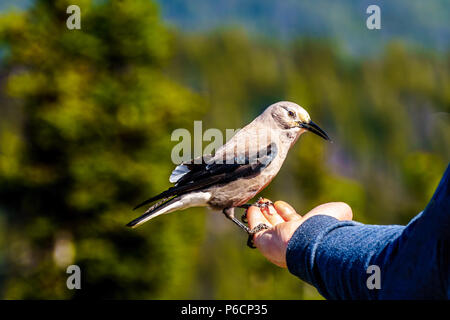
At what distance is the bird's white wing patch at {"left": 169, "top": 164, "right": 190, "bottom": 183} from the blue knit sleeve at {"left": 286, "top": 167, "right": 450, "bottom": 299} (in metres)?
1.21

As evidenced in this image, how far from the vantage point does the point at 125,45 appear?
1435 cm

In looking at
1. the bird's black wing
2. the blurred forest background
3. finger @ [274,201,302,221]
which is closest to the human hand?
finger @ [274,201,302,221]

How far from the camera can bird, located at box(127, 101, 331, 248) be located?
381 centimetres

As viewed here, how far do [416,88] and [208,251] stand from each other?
2078 cm

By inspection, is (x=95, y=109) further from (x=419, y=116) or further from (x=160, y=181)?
(x=419, y=116)

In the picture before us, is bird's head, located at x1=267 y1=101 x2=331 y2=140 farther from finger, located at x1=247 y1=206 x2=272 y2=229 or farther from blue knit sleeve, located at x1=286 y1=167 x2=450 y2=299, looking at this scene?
blue knit sleeve, located at x1=286 y1=167 x2=450 y2=299

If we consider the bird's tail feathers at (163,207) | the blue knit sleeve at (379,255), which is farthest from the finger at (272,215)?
the blue knit sleeve at (379,255)

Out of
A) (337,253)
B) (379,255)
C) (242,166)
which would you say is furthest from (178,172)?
(379,255)

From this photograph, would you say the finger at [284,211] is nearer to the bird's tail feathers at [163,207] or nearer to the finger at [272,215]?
the finger at [272,215]

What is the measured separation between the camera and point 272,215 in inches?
144

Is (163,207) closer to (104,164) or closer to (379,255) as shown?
(379,255)

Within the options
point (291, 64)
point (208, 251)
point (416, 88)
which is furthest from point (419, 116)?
point (208, 251)

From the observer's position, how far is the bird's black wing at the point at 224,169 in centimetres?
381

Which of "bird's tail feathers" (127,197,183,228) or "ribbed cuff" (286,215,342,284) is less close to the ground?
"bird's tail feathers" (127,197,183,228)
